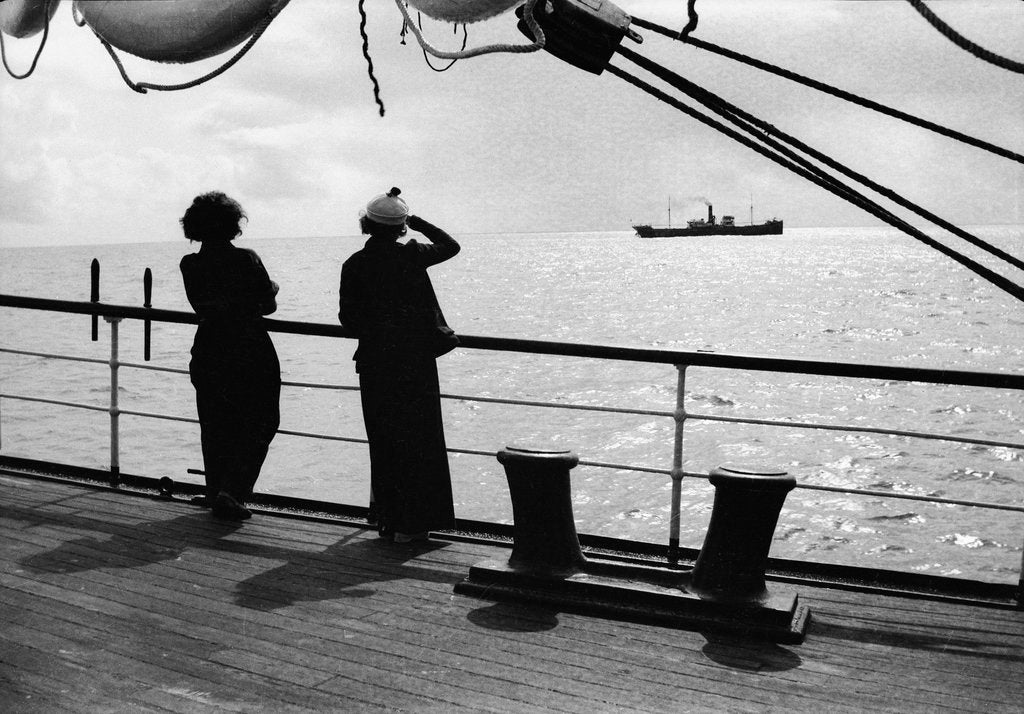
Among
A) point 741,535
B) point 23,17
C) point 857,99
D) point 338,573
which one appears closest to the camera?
point 857,99

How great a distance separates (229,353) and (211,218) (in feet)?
2.18

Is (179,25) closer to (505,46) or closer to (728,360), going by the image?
(505,46)

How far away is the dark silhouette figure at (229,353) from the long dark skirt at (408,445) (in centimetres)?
61

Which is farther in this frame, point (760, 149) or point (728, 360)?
point (728, 360)

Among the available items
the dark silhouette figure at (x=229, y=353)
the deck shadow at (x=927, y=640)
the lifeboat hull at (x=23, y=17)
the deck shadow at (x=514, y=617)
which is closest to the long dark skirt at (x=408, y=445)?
the dark silhouette figure at (x=229, y=353)

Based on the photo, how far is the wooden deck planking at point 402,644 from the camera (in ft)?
9.64

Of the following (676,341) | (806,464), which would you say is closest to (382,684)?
(806,464)

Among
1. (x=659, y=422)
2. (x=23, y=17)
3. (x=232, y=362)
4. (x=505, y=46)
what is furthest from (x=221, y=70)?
(x=659, y=422)

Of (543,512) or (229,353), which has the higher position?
(229,353)

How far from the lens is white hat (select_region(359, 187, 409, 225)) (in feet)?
14.8

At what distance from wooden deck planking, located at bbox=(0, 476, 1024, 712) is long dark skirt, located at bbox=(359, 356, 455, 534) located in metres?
0.24

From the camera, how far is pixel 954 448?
20.6m

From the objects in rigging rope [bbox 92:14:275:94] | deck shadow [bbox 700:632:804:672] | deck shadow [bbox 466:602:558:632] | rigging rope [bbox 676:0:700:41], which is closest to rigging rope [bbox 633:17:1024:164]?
rigging rope [bbox 676:0:700:41]

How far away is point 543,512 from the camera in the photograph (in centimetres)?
393
